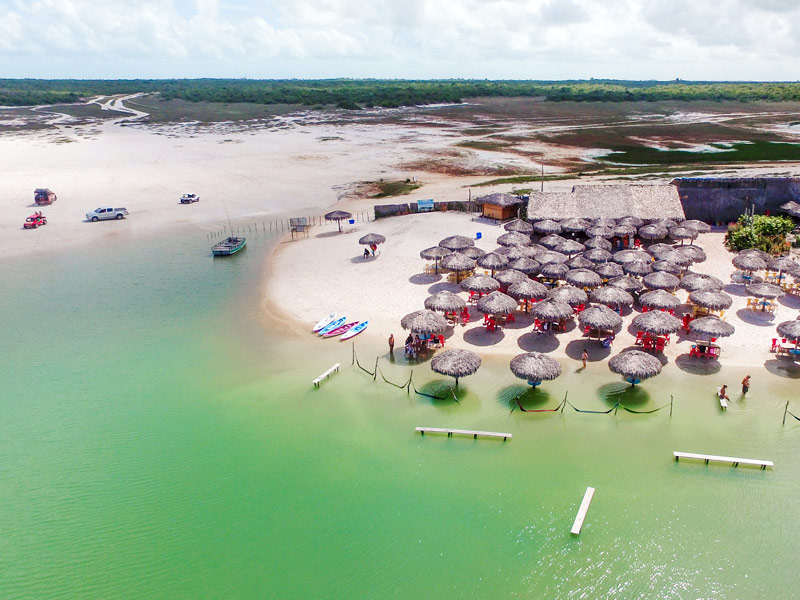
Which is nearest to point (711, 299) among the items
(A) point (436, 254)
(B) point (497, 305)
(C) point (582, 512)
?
(B) point (497, 305)

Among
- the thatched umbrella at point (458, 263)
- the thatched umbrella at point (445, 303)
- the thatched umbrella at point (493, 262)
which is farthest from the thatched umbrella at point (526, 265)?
the thatched umbrella at point (445, 303)

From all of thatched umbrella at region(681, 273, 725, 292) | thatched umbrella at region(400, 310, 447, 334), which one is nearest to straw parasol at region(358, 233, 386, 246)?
thatched umbrella at region(400, 310, 447, 334)

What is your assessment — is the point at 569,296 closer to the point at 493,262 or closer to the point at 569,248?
the point at 493,262

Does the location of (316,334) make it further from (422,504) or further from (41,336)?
(41,336)

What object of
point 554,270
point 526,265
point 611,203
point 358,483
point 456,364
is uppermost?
point 611,203

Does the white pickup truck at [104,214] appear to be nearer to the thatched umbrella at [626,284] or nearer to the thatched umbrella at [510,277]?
the thatched umbrella at [510,277]

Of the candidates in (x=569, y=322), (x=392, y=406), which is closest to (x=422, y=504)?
(x=392, y=406)

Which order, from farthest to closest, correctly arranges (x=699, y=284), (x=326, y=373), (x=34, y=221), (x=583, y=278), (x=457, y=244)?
(x=34, y=221) < (x=457, y=244) < (x=583, y=278) < (x=699, y=284) < (x=326, y=373)
